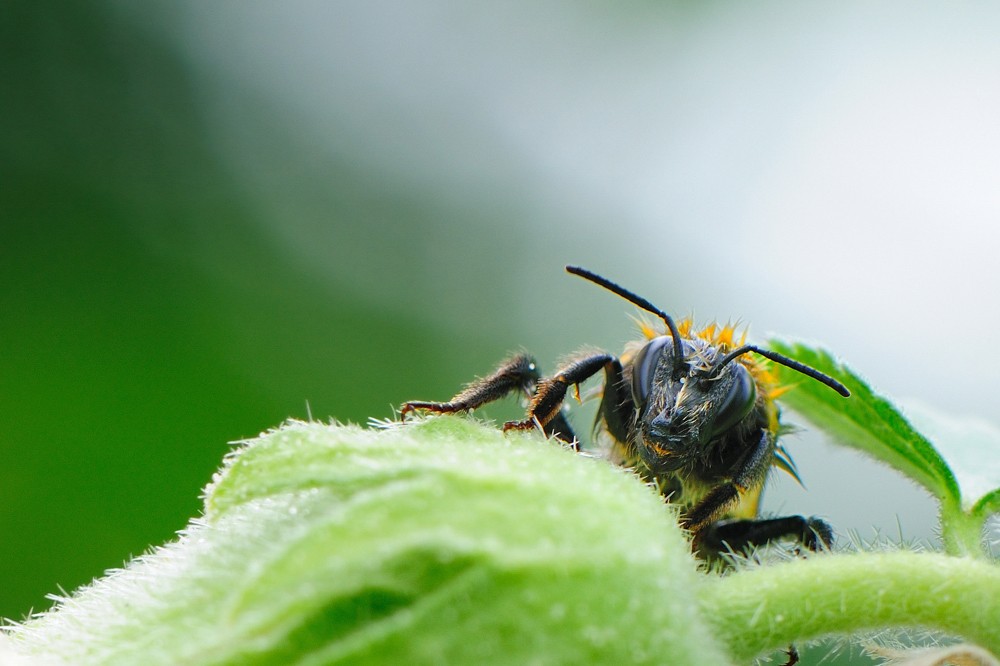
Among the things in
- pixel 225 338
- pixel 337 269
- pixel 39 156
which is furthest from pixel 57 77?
pixel 225 338

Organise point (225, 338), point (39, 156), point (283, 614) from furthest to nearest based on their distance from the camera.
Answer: point (39, 156) < point (225, 338) < point (283, 614)

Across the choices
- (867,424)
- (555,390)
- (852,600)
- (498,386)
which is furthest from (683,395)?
(852,600)

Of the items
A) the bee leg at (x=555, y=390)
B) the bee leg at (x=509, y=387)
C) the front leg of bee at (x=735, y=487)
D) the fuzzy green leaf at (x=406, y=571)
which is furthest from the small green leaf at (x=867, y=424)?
the fuzzy green leaf at (x=406, y=571)

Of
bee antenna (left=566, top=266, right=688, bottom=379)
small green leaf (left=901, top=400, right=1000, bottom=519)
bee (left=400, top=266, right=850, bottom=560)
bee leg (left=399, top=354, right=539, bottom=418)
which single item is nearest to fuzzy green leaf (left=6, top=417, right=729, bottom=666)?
bee leg (left=399, top=354, right=539, bottom=418)

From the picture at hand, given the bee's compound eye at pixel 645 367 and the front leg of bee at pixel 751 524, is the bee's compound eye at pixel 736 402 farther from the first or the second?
the bee's compound eye at pixel 645 367

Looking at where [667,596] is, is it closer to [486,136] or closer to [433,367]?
[433,367]

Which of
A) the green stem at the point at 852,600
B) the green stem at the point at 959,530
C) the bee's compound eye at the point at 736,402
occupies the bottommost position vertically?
the green stem at the point at 852,600
